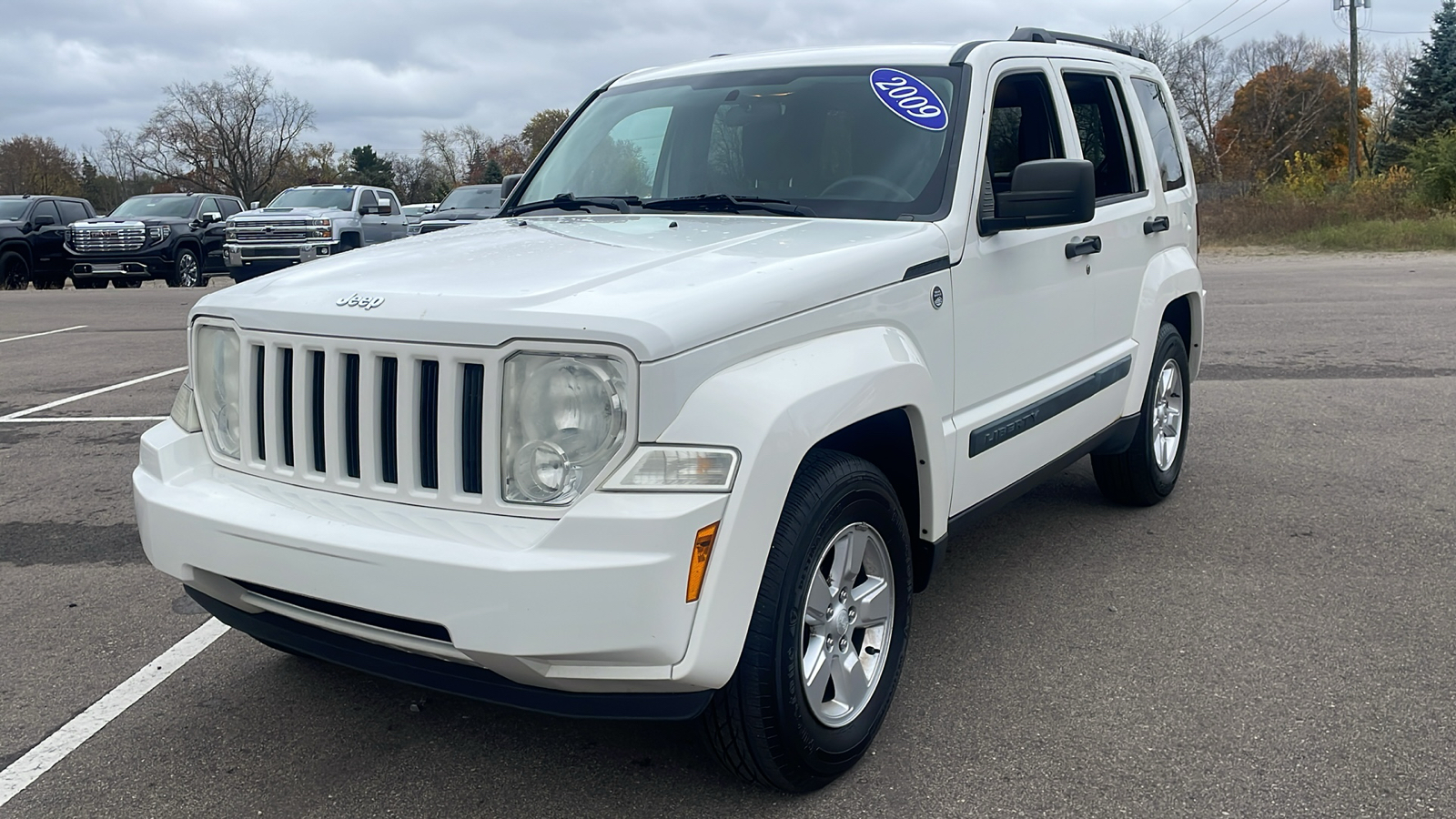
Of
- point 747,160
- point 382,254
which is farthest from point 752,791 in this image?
point 747,160

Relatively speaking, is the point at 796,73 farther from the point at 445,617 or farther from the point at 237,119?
the point at 237,119

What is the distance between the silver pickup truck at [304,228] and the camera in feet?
64.7

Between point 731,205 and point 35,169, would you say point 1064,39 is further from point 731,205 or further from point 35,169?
point 35,169

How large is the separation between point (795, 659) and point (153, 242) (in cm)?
2130

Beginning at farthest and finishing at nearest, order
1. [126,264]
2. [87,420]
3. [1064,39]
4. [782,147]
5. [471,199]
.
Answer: [126,264] < [471,199] < [87,420] < [1064,39] < [782,147]

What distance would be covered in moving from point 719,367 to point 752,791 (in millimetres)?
1112

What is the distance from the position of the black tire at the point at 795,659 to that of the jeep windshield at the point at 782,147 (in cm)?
107

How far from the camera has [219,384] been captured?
3.08 metres

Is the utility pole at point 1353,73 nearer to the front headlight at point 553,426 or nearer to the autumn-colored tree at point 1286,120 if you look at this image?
the autumn-colored tree at point 1286,120

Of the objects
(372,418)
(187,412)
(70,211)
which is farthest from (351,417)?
(70,211)

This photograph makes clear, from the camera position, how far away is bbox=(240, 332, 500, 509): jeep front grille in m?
2.52

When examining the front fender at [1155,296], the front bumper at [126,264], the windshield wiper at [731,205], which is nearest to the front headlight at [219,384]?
the windshield wiper at [731,205]

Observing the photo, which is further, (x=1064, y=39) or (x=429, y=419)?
(x=1064, y=39)

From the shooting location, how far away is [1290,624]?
394 centimetres
